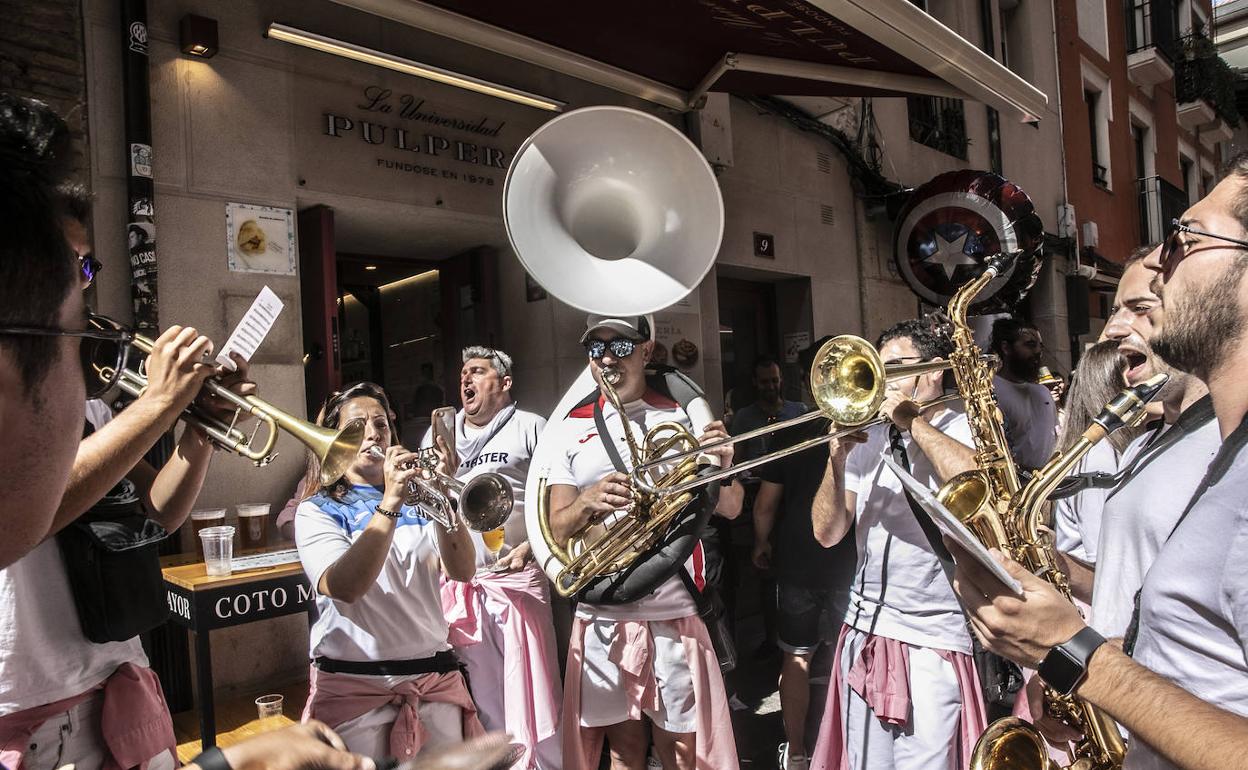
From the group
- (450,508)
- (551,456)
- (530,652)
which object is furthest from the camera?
(530,652)

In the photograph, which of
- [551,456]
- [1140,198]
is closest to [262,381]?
[551,456]

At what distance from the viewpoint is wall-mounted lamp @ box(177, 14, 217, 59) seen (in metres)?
4.00

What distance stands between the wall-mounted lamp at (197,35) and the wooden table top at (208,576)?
2609 mm

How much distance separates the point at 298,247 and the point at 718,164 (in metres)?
3.50

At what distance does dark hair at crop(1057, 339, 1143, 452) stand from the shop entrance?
3.80 m

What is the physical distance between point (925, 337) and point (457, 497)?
Answer: 1.80 metres

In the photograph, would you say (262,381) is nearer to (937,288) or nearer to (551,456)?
(551,456)

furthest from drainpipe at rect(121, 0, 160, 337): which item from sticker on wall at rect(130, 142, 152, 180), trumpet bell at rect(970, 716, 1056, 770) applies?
trumpet bell at rect(970, 716, 1056, 770)

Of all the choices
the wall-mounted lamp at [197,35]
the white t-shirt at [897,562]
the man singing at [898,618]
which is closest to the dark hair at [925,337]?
the man singing at [898,618]

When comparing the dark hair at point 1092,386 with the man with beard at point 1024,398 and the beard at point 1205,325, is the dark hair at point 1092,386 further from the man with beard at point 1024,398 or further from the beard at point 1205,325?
the beard at point 1205,325

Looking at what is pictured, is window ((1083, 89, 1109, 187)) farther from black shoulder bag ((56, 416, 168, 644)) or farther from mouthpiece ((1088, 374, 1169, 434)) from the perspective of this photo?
black shoulder bag ((56, 416, 168, 644))

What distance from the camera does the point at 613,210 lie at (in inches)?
135

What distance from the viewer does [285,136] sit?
4461 millimetres

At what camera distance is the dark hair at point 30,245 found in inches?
36.2
